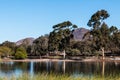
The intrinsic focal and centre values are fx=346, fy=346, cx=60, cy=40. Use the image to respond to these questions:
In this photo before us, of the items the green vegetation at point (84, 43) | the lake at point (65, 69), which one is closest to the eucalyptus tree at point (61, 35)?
the green vegetation at point (84, 43)

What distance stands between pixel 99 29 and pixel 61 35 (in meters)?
11.9

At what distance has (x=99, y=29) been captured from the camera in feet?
296

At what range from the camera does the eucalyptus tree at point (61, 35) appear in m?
96.0

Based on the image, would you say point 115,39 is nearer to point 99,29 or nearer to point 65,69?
point 99,29

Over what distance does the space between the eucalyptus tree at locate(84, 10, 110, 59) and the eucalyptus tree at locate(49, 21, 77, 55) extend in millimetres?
7788

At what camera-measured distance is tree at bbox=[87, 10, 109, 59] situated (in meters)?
89.4

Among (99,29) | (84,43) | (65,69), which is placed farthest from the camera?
(84,43)

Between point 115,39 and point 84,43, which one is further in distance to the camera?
point 84,43

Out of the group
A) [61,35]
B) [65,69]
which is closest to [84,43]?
[61,35]

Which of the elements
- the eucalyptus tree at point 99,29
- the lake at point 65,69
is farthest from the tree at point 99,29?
the lake at point 65,69

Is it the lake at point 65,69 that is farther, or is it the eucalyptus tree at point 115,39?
the eucalyptus tree at point 115,39

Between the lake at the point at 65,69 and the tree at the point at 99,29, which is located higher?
the tree at the point at 99,29

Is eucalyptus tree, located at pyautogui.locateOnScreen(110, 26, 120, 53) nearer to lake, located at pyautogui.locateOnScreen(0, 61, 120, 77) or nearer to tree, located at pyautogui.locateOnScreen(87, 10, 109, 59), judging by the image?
tree, located at pyautogui.locateOnScreen(87, 10, 109, 59)

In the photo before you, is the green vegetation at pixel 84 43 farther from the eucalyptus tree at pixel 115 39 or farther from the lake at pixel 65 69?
the lake at pixel 65 69
